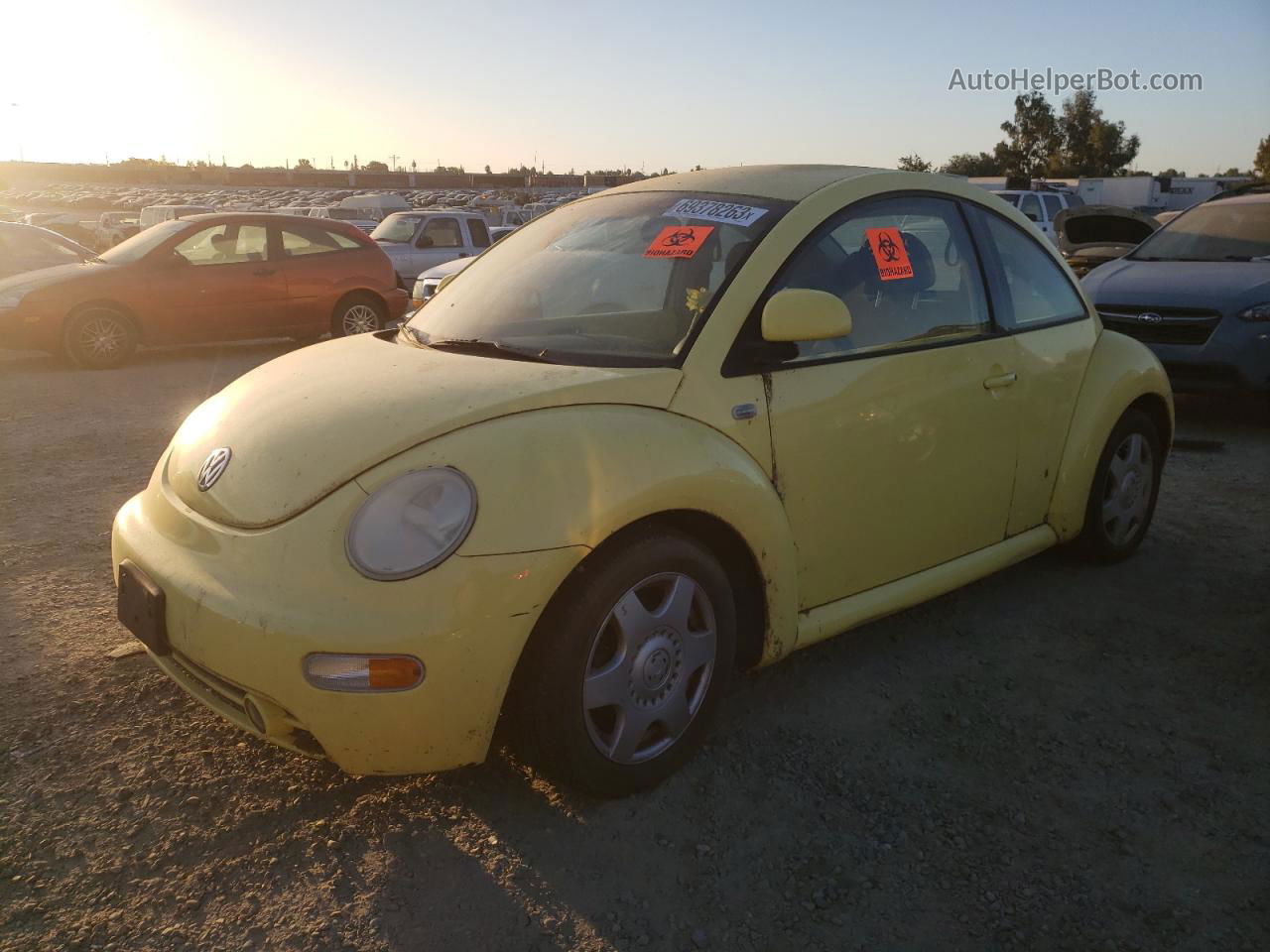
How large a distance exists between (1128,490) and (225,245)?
30.5 ft

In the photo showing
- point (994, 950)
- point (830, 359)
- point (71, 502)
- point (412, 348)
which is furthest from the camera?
point (71, 502)

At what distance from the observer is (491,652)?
2348 millimetres

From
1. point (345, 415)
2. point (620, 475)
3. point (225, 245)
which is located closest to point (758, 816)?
point (620, 475)

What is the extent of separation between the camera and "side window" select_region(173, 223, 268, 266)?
10.6 m

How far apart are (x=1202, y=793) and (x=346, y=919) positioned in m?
2.24

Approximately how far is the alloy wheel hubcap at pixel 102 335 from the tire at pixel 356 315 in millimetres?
2102

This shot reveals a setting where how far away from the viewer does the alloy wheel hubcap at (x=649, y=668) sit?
2568 millimetres

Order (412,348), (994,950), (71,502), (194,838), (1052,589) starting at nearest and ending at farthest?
(994,950), (194,838), (412,348), (1052,589), (71,502)

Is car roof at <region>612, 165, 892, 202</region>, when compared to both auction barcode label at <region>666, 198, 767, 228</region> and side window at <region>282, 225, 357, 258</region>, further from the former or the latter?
side window at <region>282, 225, 357, 258</region>

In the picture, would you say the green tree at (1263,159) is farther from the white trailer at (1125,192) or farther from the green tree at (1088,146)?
the white trailer at (1125,192)

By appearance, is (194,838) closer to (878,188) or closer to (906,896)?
(906,896)

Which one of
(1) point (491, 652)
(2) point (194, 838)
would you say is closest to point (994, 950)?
(1) point (491, 652)

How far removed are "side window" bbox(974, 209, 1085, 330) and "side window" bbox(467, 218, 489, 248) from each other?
1246 cm

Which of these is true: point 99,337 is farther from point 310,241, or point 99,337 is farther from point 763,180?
point 763,180
